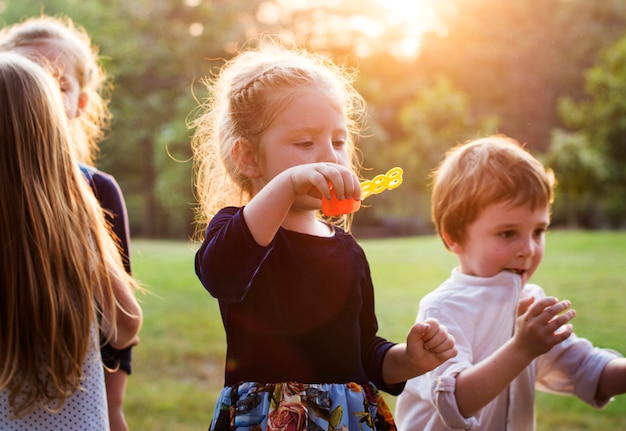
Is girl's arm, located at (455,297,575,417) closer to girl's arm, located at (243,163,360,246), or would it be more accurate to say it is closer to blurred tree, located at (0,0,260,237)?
girl's arm, located at (243,163,360,246)

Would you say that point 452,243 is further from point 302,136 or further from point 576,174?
point 576,174

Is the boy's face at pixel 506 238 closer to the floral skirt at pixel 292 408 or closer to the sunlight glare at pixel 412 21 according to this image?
the floral skirt at pixel 292 408

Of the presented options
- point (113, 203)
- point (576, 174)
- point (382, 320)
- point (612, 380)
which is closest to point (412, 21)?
point (576, 174)

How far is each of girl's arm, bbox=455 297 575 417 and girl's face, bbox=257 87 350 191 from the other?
1.98ft

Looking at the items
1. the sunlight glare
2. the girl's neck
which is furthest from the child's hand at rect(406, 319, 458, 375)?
the sunlight glare

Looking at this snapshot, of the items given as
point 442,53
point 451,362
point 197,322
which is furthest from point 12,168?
point 442,53

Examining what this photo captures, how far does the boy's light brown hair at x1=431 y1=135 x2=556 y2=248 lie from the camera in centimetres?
196

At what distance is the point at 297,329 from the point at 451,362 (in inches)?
19.9

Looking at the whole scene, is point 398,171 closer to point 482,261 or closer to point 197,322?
point 482,261

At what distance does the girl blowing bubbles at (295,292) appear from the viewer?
4.94ft

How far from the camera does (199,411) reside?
4.04 m

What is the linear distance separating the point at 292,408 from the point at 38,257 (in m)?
0.67

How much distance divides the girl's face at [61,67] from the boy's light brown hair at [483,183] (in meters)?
1.27

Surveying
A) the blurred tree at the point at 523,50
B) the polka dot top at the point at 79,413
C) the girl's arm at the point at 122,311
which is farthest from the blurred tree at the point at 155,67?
the polka dot top at the point at 79,413
